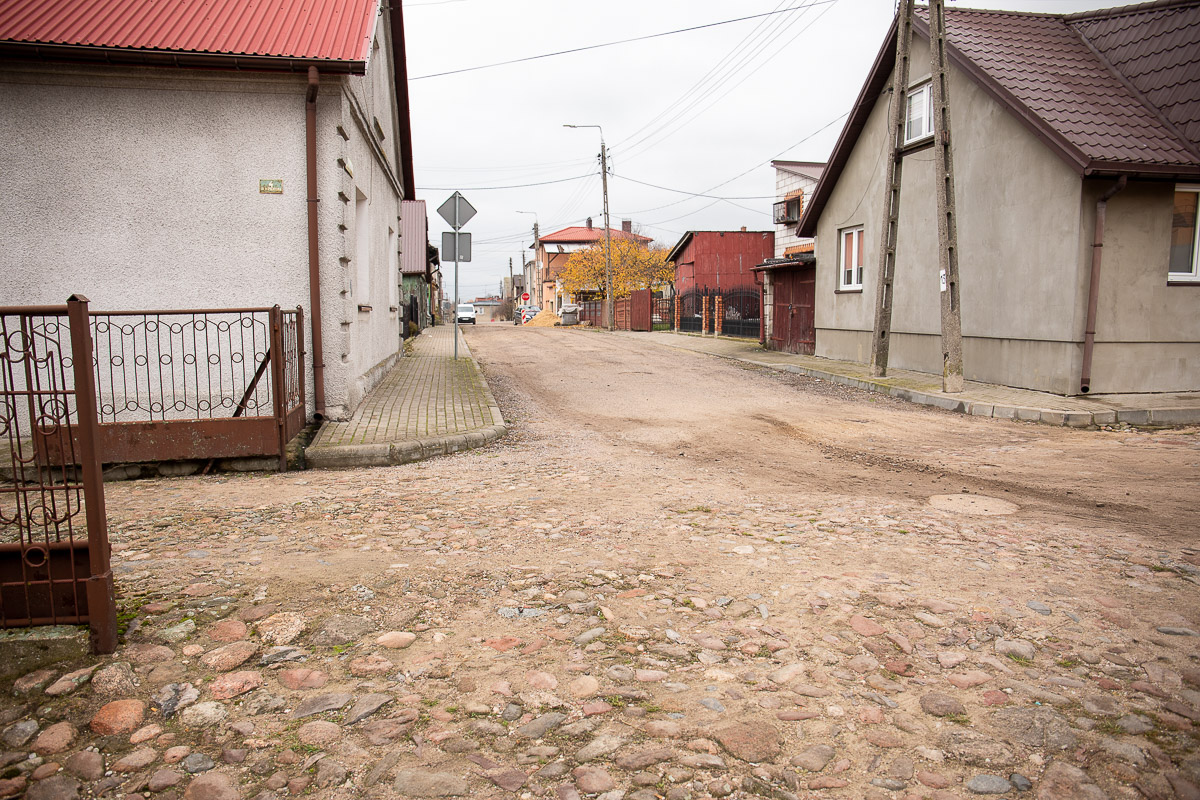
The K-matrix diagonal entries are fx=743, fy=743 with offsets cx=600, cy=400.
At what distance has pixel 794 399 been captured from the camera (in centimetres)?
1215

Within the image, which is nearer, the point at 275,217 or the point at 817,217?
the point at 275,217

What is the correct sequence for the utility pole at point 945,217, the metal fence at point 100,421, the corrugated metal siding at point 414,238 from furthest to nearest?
the corrugated metal siding at point 414,238, the utility pole at point 945,217, the metal fence at point 100,421

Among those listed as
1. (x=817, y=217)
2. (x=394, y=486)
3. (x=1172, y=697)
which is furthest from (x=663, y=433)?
(x=817, y=217)

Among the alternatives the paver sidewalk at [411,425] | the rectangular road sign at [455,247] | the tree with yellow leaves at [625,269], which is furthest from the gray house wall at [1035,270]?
the tree with yellow leaves at [625,269]

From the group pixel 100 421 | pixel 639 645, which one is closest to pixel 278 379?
pixel 100 421

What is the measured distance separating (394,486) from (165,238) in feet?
13.6

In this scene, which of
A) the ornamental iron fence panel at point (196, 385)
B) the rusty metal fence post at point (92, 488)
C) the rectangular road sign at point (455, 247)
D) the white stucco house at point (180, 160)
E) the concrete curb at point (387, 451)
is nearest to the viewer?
the rusty metal fence post at point (92, 488)

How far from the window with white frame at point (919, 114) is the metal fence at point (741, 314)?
12344 millimetres

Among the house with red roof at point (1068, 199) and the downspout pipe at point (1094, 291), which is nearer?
the downspout pipe at point (1094, 291)

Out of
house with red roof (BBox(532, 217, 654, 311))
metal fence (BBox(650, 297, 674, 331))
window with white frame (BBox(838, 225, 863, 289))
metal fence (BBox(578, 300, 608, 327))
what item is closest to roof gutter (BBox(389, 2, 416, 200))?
window with white frame (BBox(838, 225, 863, 289))

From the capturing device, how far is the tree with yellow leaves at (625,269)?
2108 inches

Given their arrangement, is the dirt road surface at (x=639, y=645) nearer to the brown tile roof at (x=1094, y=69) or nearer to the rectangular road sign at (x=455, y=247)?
the brown tile roof at (x=1094, y=69)

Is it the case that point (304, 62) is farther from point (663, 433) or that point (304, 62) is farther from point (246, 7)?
point (663, 433)

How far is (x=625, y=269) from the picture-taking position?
54.0 m
